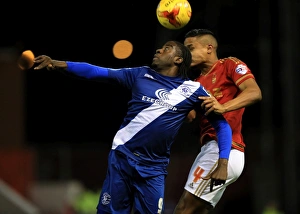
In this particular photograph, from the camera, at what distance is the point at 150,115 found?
25.3 feet

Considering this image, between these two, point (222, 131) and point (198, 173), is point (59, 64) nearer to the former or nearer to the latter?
point (222, 131)

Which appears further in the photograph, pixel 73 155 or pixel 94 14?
pixel 73 155

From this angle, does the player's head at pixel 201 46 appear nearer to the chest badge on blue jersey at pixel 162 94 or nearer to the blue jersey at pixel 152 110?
the blue jersey at pixel 152 110

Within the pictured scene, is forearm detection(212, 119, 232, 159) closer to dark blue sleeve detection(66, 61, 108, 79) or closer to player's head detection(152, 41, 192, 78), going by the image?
player's head detection(152, 41, 192, 78)

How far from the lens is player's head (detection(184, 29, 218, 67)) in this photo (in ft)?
28.5

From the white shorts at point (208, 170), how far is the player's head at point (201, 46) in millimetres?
876

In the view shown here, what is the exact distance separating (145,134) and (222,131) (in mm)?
726

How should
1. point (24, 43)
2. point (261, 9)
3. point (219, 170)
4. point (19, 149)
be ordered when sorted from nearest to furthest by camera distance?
point (219, 170), point (261, 9), point (19, 149), point (24, 43)

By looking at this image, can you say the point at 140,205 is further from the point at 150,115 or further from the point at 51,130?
the point at 51,130

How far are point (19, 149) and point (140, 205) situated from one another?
13.4m

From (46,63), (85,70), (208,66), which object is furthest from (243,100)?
(46,63)

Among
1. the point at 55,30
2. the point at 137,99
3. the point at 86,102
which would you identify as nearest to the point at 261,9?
the point at 55,30

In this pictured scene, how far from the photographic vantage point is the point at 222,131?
7793 millimetres

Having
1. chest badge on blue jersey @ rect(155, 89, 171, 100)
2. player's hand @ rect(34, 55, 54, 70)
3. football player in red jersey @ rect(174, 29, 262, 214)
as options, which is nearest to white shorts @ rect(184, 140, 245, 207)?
football player in red jersey @ rect(174, 29, 262, 214)
